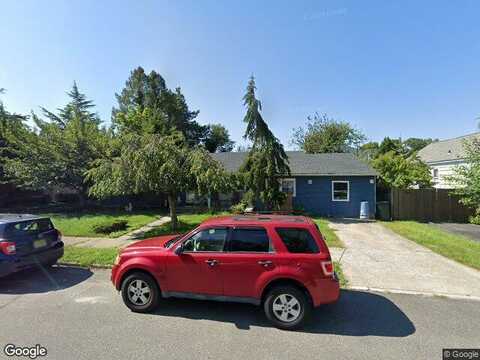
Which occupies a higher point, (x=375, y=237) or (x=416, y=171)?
(x=416, y=171)

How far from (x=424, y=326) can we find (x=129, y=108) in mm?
38732

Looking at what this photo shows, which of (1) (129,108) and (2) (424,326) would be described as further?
(1) (129,108)

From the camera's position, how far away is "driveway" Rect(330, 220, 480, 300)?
540 centimetres

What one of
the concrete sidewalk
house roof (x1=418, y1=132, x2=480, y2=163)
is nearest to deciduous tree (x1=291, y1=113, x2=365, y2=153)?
house roof (x1=418, y1=132, x2=480, y2=163)

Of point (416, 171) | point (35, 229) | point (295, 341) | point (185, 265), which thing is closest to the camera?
point (295, 341)

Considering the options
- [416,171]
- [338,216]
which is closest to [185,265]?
[338,216]

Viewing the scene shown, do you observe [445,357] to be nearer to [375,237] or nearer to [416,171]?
[375,237]

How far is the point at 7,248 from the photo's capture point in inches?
216

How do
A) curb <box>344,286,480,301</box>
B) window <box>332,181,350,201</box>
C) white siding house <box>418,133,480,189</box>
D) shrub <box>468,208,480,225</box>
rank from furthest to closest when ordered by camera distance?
1. white siding house <box>418,133,480,189</box>
2. window <box>332,181,350,201</box>
3. shrub <box>468,208,480,225</box>
4. curb <box>344,286,480,301</box>

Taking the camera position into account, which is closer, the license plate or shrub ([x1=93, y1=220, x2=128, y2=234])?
the license plate

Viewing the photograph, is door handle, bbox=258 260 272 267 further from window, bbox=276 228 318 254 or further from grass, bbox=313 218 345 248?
grass, bbox=313 218 345 248

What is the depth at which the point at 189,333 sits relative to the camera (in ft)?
12.2

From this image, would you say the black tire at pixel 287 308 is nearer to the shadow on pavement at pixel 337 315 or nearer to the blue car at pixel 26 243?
the shadow on pavement at pixel 337 315

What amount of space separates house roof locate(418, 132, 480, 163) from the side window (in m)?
24.8
